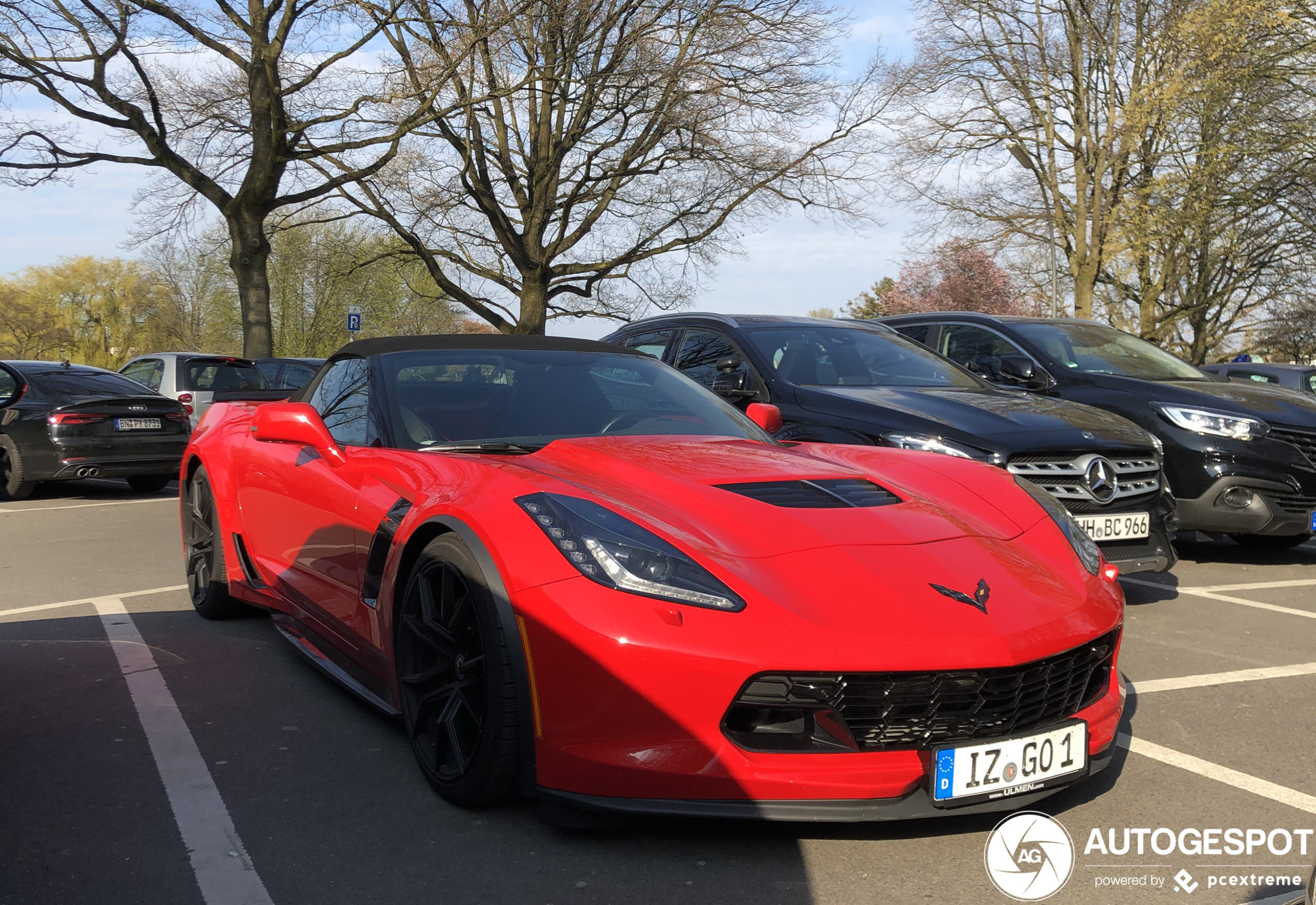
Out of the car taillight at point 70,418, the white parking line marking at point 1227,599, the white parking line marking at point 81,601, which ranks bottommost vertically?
the white parking line marking at point 81,601

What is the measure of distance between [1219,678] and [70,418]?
10.6m

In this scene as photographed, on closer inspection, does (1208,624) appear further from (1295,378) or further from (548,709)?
(1295,378)

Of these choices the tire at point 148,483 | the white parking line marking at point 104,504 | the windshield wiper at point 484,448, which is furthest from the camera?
the tire at point 148,483

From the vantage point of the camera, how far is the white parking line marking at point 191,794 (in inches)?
105

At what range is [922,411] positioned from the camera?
632cm

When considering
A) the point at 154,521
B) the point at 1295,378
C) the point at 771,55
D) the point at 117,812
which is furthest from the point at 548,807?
the point at 771,55

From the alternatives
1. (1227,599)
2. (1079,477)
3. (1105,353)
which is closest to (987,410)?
(1079,477)

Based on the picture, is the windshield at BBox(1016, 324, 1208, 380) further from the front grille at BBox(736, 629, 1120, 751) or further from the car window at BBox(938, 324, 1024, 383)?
the front grille at BBox(736, 629, 1120, 751)

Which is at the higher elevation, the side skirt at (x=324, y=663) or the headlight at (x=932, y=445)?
the headlight at (x=932, y=445)

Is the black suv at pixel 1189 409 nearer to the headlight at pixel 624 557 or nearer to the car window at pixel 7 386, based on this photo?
the headlight at pixel 624 557

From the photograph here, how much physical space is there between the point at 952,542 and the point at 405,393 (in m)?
2.02

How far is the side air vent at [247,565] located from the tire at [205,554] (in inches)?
7.2

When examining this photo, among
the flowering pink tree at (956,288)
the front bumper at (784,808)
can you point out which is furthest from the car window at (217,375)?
the flowering pink tree at (956,288)

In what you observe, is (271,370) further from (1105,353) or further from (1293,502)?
(1293,502)
